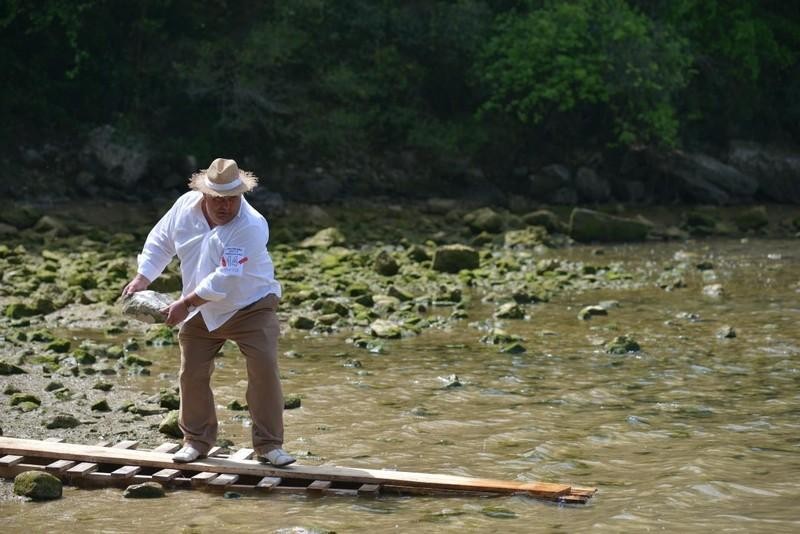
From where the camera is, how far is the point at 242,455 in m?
7.53

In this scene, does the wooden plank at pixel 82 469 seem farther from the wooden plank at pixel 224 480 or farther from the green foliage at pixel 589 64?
the green foliage at pixel 589 64

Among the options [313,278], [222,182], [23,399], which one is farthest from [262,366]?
[313,278]

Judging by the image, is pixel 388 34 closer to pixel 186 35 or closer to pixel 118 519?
pixel 186 35

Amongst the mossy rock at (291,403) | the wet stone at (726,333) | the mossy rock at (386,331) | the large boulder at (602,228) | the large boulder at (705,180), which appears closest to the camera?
the mossy rock at (291,403)

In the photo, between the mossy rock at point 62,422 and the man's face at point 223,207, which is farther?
the mossy rock at point 62,422

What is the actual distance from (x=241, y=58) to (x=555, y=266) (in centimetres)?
1092

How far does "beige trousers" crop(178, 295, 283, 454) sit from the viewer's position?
723 centimetres

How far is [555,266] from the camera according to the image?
18531 mm

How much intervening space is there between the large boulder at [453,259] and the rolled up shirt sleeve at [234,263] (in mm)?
11131

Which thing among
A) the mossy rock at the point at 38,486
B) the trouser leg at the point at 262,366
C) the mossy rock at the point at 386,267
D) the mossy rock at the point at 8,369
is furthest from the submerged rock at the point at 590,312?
the mossy rock at the point at 38,486

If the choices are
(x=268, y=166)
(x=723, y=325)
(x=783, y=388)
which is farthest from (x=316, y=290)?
(x=268, y=166)

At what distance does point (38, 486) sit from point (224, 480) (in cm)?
101

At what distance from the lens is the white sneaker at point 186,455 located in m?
7.32

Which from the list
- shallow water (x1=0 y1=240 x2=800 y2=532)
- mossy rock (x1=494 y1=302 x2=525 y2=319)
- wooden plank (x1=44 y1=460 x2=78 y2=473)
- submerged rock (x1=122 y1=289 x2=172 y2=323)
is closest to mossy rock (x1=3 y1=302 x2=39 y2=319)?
shallow water (x1=0 y1=240 x2=800 y2=532)
